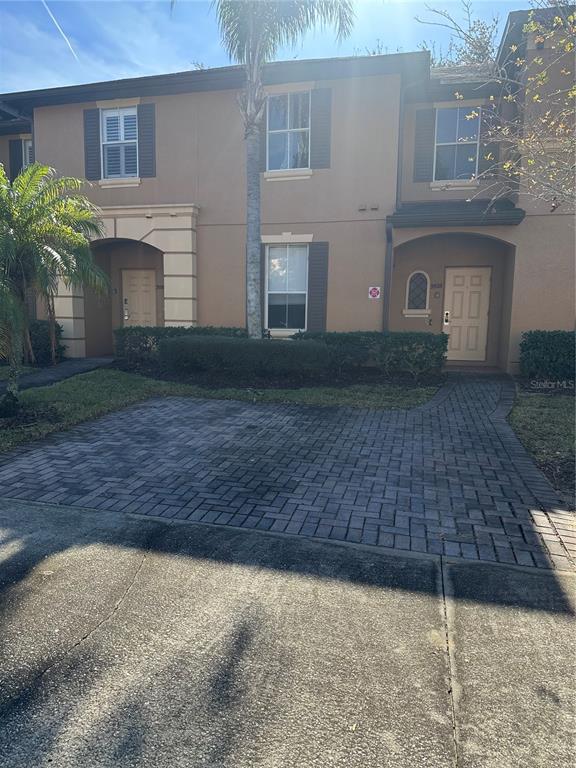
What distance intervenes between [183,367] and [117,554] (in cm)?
749

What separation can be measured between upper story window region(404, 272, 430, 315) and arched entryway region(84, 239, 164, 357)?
694cm

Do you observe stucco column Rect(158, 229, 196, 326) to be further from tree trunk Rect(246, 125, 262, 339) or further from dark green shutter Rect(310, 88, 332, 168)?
dark green shutter Rect(310, 88, 332, 168)

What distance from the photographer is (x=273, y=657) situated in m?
2.77

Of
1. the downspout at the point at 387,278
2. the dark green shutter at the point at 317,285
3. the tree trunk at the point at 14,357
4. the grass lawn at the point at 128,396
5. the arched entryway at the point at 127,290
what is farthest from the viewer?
the arched entryway at the point at 127,290

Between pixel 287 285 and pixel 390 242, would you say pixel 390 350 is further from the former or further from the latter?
pixel 287 285

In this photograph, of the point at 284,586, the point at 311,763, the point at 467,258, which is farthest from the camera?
the point at 467,258

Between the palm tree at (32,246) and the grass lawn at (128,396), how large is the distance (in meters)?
0.75

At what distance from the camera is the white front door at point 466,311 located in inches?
537

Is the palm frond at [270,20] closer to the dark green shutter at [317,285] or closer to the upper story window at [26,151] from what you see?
the dark green shutter at [317,285]

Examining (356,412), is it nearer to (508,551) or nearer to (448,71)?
(508,551)

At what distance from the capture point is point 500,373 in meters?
12.1

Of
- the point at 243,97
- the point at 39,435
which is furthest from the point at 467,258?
the point at 39,435

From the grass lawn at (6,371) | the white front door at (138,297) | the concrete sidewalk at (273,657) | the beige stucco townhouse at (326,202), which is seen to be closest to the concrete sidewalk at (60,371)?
the grass lawn at (6,371)

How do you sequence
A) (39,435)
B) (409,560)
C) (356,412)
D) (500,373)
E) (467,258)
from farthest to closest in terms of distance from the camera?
1. (467,258)
2. (500,373)
3. (356,412)
4. (39,435)
5. (409,560)
